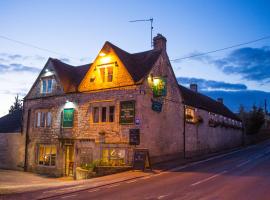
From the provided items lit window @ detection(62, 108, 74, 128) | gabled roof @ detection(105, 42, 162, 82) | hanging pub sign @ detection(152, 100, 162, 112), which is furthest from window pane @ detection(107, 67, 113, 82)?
lit window @ detection(62, 108, 74, 128)

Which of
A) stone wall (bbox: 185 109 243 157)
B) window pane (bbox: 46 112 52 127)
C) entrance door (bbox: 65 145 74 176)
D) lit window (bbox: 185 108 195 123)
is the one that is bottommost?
entrance door (bbox: 65 145 74 176)

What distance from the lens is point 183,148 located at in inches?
1102

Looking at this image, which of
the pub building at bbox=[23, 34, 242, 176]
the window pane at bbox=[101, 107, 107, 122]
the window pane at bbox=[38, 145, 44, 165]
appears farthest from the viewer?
the window pane at bbox=[38, 145, 44, 165]

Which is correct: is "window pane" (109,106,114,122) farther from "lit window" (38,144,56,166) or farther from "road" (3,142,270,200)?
"road" (3,142,270,200)

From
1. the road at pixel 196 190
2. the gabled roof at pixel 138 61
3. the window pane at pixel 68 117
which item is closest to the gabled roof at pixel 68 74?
the window pane at pixel 68 117

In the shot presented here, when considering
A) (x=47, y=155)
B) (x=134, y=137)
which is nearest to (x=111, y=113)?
(x=134, y=137)

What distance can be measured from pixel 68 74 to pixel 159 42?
1044 centimetres

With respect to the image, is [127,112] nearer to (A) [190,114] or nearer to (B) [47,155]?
(A) [190,114]

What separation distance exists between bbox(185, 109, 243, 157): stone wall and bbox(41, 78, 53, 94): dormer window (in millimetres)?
15036

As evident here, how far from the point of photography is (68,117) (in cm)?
2670

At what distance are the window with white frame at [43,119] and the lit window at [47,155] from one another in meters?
2.19

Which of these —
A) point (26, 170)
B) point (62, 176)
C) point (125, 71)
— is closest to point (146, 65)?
point (125, 71)

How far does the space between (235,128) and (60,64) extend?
31.1 meters

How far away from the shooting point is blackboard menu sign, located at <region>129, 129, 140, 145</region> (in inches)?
844
